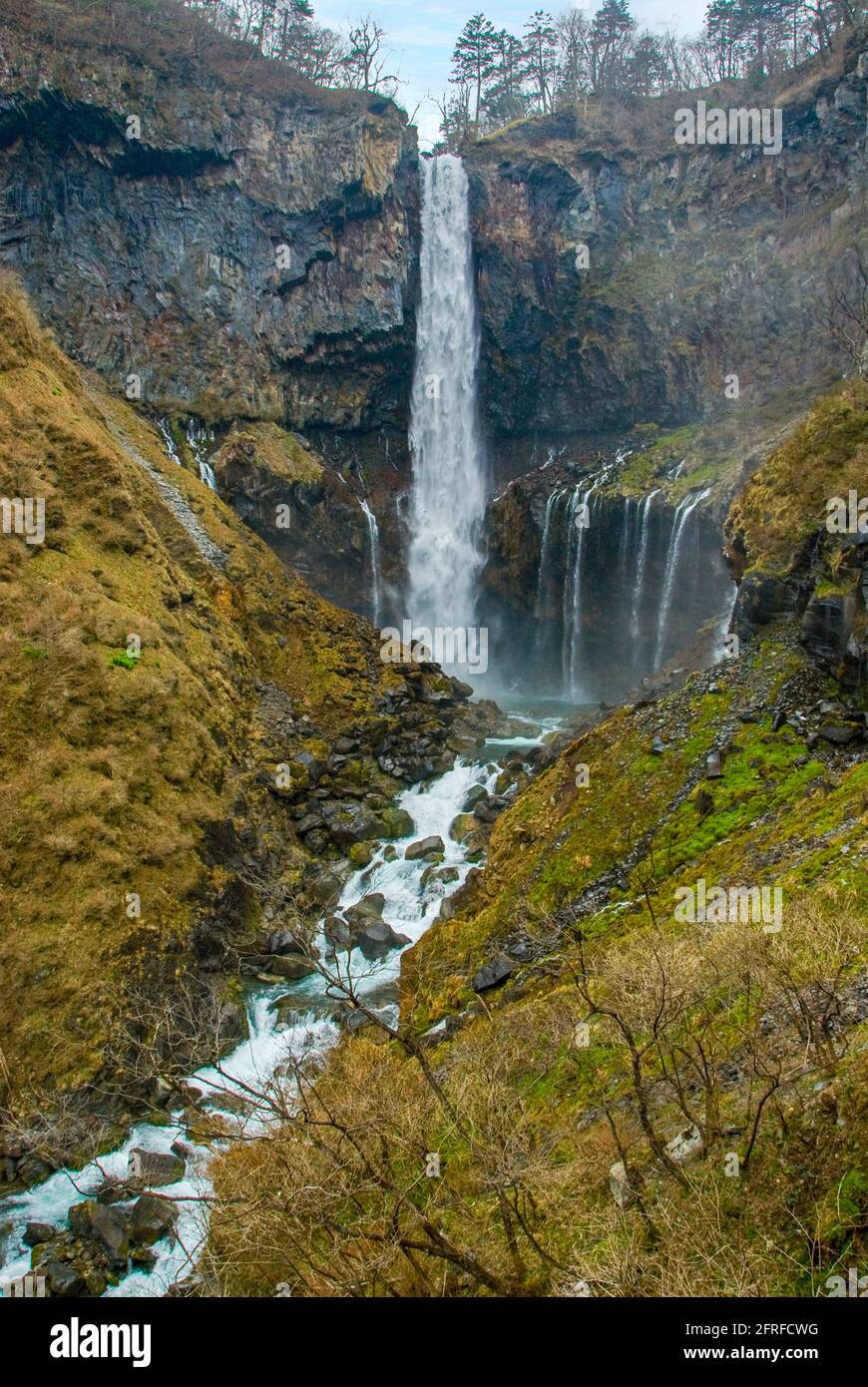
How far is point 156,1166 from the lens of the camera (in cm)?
1304

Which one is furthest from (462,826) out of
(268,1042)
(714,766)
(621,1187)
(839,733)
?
(621,1187)

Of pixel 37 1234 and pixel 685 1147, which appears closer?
pixel 685 1147

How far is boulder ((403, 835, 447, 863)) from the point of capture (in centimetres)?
2239

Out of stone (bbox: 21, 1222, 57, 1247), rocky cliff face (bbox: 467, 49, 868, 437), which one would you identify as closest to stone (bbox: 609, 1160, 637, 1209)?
stone (bbox: 21, 1222, 57, 1247)

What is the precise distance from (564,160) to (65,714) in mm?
41726

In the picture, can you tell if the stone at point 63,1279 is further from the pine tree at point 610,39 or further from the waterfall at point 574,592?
the pine tree at point 610,39

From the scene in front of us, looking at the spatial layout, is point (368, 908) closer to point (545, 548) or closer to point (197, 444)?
point (197, 444)

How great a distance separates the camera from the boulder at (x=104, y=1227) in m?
11.9

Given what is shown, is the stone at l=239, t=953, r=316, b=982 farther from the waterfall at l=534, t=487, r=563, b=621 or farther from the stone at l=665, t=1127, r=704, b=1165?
the waterfall at l=534, t=487, r=563, b=621

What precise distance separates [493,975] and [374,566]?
28294mm

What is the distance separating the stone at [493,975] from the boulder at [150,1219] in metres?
5.94

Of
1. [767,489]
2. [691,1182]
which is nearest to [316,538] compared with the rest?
[767,489]

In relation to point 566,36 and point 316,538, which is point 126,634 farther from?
point 566,36

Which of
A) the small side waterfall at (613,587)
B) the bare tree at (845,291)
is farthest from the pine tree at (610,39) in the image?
the small side waterfall at (613,587)
